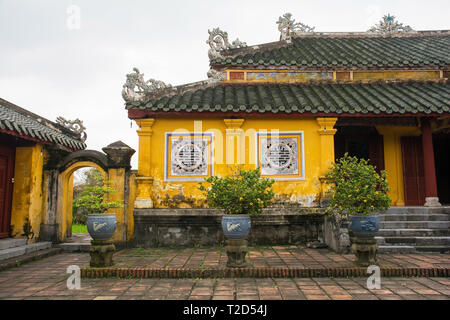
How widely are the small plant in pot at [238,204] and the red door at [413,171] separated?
6.29 meters

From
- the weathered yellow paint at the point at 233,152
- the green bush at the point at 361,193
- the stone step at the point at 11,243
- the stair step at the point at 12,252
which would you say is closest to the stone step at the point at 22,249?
the stair step at the point at 12,252

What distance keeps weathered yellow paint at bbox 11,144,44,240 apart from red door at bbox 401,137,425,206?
10.9 meters

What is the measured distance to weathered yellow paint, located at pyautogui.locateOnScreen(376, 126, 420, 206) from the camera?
10.1 metres

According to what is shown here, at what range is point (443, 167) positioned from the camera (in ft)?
36.8

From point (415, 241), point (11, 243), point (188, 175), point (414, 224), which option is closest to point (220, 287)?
point (188, 175)

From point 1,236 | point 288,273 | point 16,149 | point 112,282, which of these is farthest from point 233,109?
point 1,236

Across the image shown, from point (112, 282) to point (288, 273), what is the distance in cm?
303

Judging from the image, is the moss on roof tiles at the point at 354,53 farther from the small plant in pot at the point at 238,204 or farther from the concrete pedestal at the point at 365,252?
the concrete pedestal at the point at 365,252

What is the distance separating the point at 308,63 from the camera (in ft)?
32.6

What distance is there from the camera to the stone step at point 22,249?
706 centimetres

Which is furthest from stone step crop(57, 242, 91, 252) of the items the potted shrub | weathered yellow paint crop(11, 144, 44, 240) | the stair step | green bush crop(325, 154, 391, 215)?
green bush crop(325, 154, 391, 215)

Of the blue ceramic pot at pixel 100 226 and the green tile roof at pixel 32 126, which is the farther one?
the green tile roof at pixel 32 126
